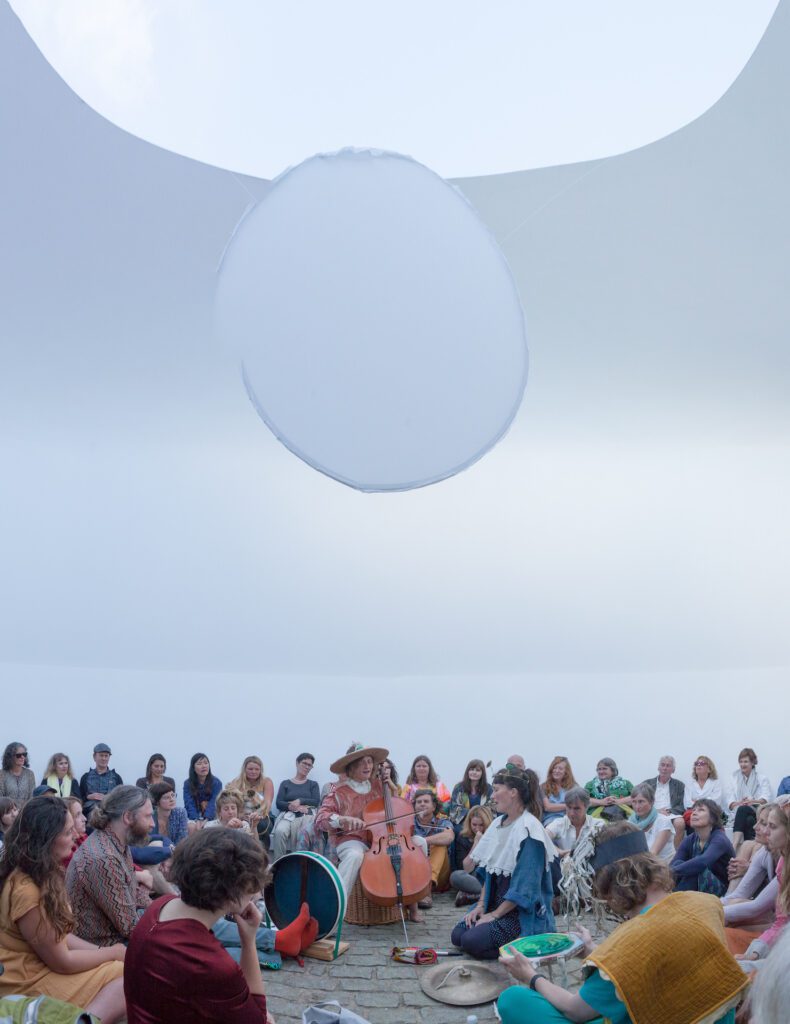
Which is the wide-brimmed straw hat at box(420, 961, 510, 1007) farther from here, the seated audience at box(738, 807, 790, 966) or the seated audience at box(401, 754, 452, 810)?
the seated audience at box(401, 754, 452, 810)

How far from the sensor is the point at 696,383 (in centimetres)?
920

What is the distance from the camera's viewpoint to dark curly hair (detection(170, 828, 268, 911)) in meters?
2.26

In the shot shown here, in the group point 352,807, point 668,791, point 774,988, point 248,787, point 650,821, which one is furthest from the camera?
point 668,791

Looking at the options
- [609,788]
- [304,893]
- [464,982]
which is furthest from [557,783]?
[464,982]

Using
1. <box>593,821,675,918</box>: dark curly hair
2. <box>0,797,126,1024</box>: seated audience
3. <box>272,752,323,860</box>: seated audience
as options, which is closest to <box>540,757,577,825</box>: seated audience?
<box>272,752,323,860</box>: seated audience

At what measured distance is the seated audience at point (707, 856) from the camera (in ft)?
15.1

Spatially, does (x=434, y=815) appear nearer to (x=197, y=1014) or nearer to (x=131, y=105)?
(x=197, y=1014)

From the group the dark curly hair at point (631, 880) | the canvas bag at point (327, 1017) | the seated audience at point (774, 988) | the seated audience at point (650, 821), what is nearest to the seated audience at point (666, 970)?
the dark curly hair at point (631, 880)

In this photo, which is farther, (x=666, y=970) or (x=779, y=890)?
(x=779, y=890)

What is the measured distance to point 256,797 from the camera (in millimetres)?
7379

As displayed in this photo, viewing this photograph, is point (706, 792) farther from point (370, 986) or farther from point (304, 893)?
point (370, 986)

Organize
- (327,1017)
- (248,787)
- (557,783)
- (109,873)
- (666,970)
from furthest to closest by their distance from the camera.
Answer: (557,783)
(248,787)
(109,873)
(327,1017)
(666,970)

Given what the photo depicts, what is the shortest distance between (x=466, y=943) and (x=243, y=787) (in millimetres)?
3566

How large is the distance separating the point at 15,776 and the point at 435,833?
3455 millimetres
